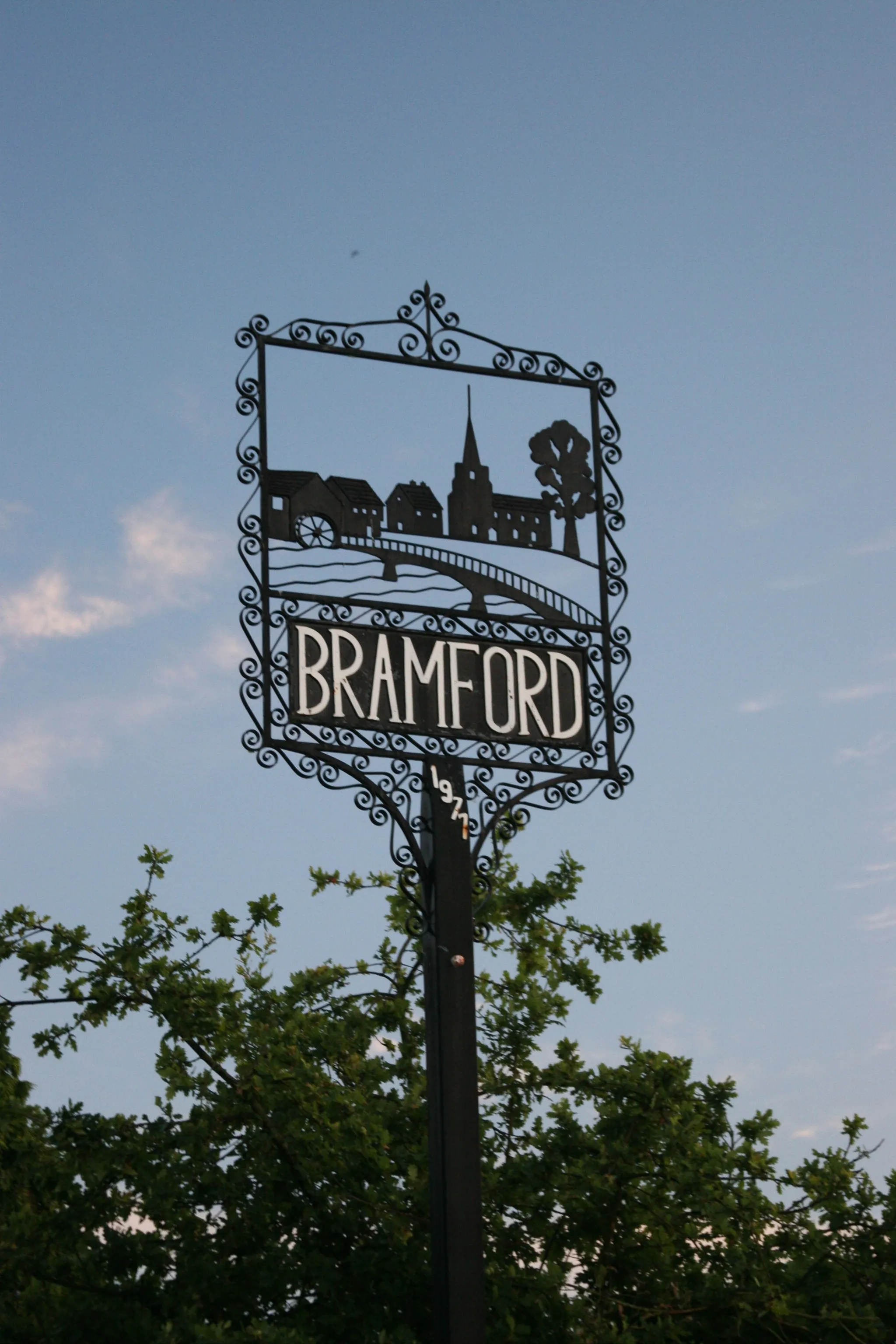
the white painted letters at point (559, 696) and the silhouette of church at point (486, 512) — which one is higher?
the silhouette of church at point (486, 512)

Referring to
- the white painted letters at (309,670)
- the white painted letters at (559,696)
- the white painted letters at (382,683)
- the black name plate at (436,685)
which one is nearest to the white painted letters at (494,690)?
the black name plate at (436,685)

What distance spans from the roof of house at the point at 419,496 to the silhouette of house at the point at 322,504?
15 centimetres

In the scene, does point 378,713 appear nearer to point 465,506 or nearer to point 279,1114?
point 465,506

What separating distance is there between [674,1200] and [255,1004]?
3154 millimetres

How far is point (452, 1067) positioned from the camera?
7.85 m

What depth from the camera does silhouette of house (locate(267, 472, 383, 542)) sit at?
863cm

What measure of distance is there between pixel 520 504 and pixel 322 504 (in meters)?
1.11

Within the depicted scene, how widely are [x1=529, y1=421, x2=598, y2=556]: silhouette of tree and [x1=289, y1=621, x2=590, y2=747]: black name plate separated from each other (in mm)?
781

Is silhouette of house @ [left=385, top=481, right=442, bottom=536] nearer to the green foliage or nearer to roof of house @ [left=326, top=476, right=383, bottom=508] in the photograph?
roof of house @ [left=326, top=476, right=383, bottom=508]

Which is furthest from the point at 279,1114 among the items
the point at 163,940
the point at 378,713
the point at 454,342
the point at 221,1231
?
the point at 454,342

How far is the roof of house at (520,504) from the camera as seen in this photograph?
30.0 feet

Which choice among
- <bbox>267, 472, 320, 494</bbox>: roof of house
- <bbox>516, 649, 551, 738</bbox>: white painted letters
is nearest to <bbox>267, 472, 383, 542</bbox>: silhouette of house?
<bbox>267, 472, 320, 494</bbox>: roof of house

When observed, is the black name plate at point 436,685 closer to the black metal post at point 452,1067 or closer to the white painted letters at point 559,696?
the white painted letters at point 559,696

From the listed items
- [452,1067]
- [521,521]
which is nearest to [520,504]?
[521,521]
